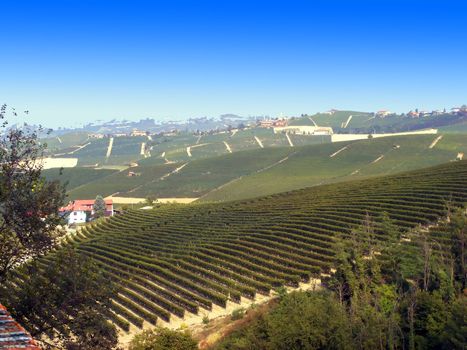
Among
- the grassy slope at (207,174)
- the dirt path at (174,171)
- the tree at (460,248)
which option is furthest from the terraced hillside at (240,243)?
the dirt path at (174,171)

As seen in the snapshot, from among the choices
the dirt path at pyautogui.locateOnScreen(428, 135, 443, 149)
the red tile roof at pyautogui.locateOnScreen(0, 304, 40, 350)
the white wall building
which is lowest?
the white wall building

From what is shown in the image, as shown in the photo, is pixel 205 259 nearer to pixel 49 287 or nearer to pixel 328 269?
pixel 328 269

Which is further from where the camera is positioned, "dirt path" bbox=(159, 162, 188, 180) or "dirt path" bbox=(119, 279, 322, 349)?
"dirt path" bbox=(159, 162, 188, 180)

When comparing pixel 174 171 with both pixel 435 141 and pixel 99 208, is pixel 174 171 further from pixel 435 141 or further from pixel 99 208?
pixel 435 141

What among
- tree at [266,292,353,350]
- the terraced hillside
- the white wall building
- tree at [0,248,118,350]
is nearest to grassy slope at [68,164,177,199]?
the white wall building

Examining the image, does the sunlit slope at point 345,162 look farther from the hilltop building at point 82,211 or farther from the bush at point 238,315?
the bush at point 238,315

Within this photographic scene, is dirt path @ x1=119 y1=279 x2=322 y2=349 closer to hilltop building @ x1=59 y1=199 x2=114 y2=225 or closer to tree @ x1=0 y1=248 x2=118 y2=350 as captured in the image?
tree @ x1=0 y1=248 x2=118 y2=350

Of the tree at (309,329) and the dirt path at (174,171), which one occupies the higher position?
the tree at (309,329)

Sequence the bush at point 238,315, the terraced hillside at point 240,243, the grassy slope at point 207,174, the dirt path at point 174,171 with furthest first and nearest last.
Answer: the dirt path at point 174,171, the grassy slope at point 207,174, the terraced hillside at point 240,243, the bush at point 238,315
